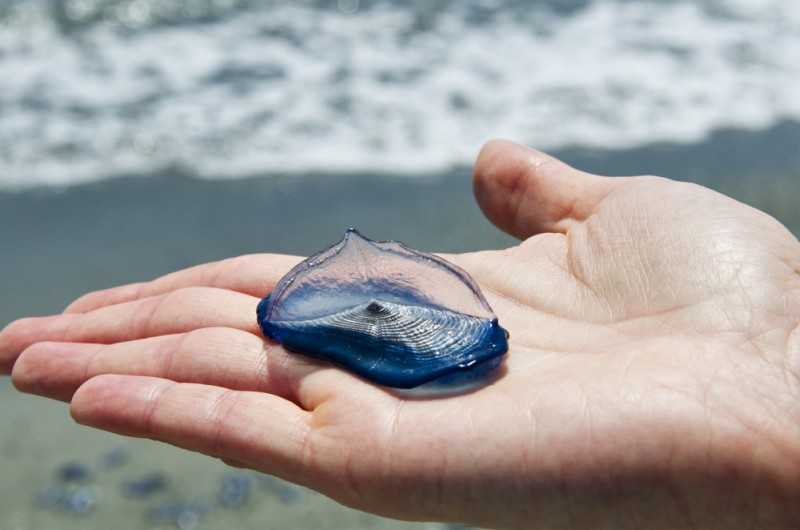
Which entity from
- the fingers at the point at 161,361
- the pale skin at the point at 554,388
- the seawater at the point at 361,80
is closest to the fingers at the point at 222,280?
the pale skin at the point at 554,388

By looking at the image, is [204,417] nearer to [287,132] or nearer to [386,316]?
[386,316]

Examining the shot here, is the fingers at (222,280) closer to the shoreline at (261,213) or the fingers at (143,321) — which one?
the fingers at (143,321)

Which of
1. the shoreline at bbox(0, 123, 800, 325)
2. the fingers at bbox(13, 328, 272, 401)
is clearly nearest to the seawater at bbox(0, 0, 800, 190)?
the shoreline at bbox(0, 123, 800, 325)

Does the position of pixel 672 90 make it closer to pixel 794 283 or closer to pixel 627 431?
pixel 794 283

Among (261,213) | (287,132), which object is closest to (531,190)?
(261,213)

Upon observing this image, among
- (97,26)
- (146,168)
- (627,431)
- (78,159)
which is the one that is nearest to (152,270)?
(146,168)

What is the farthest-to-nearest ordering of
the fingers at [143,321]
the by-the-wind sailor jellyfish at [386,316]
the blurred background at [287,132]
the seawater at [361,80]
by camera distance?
the seawater at [361,80] < the blurred background at [287,132] < the fingers at [143,321] < the by-the-wind sailor jellyfish at [386,316]

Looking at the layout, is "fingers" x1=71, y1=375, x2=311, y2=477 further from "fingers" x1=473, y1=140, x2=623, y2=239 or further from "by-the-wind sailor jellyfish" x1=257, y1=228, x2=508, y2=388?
"fingers" x1=473, y1=140, x2=623, y2=239
